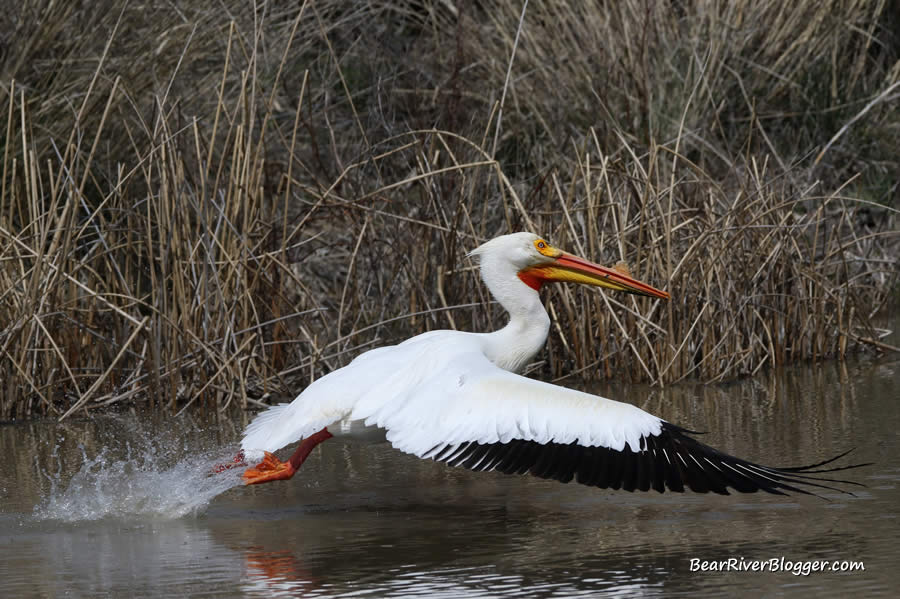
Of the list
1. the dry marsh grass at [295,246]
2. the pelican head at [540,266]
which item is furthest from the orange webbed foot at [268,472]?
the dry marsh grass at [295,246]

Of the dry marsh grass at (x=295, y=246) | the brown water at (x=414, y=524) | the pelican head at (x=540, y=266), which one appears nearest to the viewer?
the brown water at (x=414, y=524)

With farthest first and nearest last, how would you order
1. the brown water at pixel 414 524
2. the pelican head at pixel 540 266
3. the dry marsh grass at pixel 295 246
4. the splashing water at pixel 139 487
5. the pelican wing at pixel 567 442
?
the dry marsh grass at pixel 295 246 < the pelican head at pixel 540 266 < the splashing water at pixel 139 487 < the pelican wing at pixel 567 442 < the brown water at pixel 414 524

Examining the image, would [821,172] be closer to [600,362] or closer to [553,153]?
[553,153]

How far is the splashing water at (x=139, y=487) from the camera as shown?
15.5 ft

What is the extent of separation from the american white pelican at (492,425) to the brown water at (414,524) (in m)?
0.18

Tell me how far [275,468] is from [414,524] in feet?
2.18

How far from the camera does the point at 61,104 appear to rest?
27.5ft

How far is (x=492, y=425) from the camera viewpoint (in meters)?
4.26

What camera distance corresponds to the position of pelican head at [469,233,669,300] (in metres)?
5.43

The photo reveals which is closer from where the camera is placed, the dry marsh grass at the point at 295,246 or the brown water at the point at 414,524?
the brown water at the point at 414,524

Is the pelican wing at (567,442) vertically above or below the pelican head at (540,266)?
below

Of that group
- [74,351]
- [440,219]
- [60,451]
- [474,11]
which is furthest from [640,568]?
[474,11]

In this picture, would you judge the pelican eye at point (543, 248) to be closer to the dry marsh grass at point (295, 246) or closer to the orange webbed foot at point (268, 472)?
the dry marsh grass at point (295, 246)

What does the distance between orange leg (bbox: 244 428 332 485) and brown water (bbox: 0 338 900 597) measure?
8 cm
